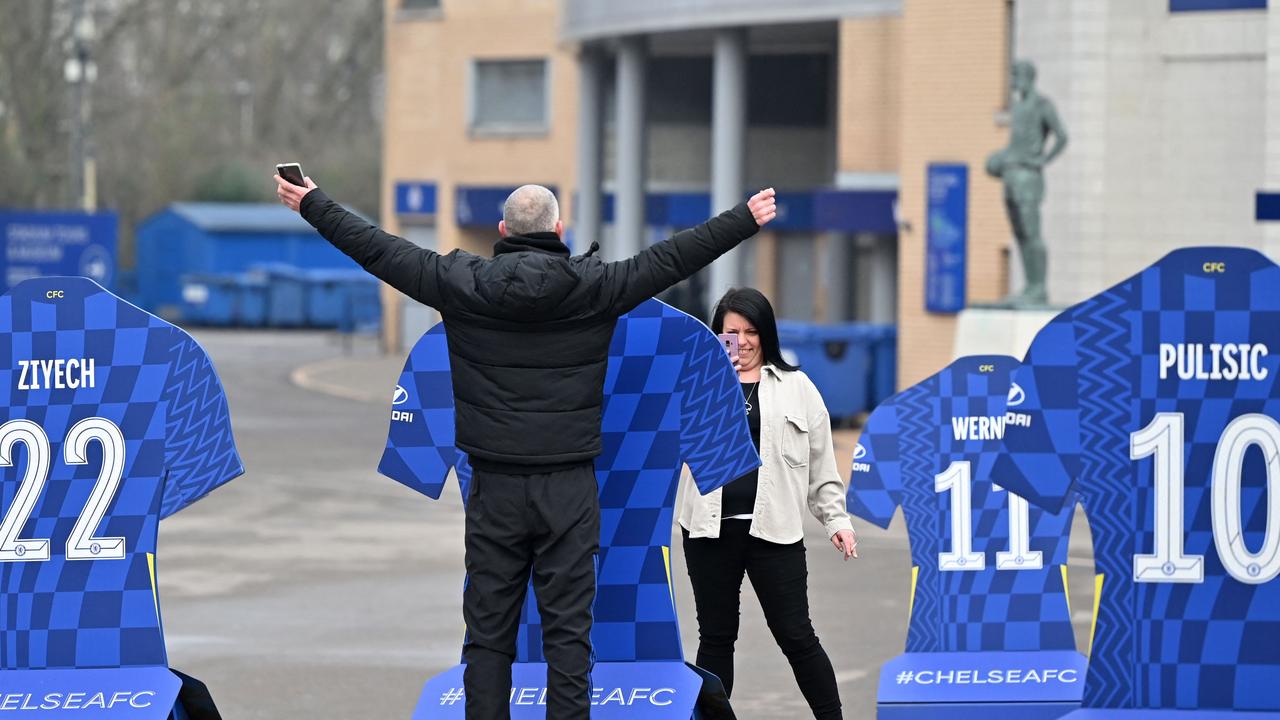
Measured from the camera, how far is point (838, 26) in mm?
34062

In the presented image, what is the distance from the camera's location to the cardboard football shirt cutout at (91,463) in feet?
23.0

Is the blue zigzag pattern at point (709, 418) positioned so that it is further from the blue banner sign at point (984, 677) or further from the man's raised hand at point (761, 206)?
the blue banner sign at point (984, 677)

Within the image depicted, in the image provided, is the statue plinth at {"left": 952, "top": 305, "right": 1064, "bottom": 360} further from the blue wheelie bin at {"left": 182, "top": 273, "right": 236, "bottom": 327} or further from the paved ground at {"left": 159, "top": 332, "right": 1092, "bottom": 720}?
the blue wheelie bin at {"left": 182, "top": 273, "right": 236, "bottom": 327}

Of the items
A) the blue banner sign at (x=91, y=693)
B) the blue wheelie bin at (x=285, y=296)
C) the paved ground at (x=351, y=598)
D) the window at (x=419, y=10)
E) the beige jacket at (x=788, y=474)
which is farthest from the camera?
the blue wheelie bin at (x=285, y=296)

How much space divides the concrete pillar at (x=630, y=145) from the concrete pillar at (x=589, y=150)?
1.43 m

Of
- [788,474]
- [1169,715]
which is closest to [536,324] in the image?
[788,474]

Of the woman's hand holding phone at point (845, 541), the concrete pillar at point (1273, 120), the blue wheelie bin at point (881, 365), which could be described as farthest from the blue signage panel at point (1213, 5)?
the woman's hand holding phone at point (845, 541)

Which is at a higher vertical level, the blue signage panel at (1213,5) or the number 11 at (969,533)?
the blue signage panel at (1213,5)

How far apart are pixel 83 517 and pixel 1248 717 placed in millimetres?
3582

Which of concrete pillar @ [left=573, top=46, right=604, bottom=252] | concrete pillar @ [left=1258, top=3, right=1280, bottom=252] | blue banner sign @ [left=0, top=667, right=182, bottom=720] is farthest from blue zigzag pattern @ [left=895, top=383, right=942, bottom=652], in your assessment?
concrete pillar @ [left=573, top=46, right=604, bottom=252]

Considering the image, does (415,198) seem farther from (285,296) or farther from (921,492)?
(921,492)

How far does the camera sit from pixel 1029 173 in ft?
71.0

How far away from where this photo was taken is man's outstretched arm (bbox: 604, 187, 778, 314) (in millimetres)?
6383

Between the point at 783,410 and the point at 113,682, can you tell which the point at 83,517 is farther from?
the point at 783,410
